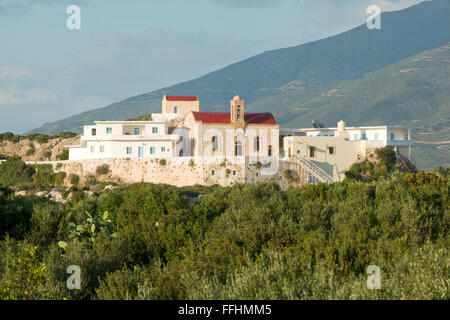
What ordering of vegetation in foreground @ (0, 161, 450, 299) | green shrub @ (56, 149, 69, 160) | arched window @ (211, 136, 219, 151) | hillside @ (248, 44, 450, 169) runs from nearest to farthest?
vegetation in foreground @ (0, 161, 450, 299) < arched window @ (211, 136, 219, 151) < green shrub @ (56, 149, 69, 160) < hillside @ (248, 44, 450, 169)

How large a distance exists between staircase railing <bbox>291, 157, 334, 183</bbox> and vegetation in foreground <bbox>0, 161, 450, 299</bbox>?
20166 millimetres

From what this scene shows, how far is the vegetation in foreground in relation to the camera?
456 inches

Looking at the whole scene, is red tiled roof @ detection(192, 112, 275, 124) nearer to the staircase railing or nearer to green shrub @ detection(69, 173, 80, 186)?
the staircase railing

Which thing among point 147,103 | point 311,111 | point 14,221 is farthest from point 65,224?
point 147,103

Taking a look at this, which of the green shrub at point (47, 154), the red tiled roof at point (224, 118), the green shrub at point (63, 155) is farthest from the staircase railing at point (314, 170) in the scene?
the green shrub at point (47, 154)

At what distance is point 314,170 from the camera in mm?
48375

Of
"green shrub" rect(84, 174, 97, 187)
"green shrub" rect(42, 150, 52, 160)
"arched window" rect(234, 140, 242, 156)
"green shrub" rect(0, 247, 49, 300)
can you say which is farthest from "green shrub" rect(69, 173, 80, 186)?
"green shrub" rect(0, 247, 49, 300)

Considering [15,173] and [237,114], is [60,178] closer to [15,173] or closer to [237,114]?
[15,173]

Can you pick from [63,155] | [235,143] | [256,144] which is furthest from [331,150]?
[63,155]

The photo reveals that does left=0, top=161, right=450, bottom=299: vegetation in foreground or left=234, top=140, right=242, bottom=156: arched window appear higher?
left=234, top=140, right=242, bottom=156: arched window

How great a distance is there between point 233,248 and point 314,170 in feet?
112

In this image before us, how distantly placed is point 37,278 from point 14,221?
1097 centimetres

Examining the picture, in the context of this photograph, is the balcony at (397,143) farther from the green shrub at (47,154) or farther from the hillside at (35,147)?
the green shrub at (47,154)
